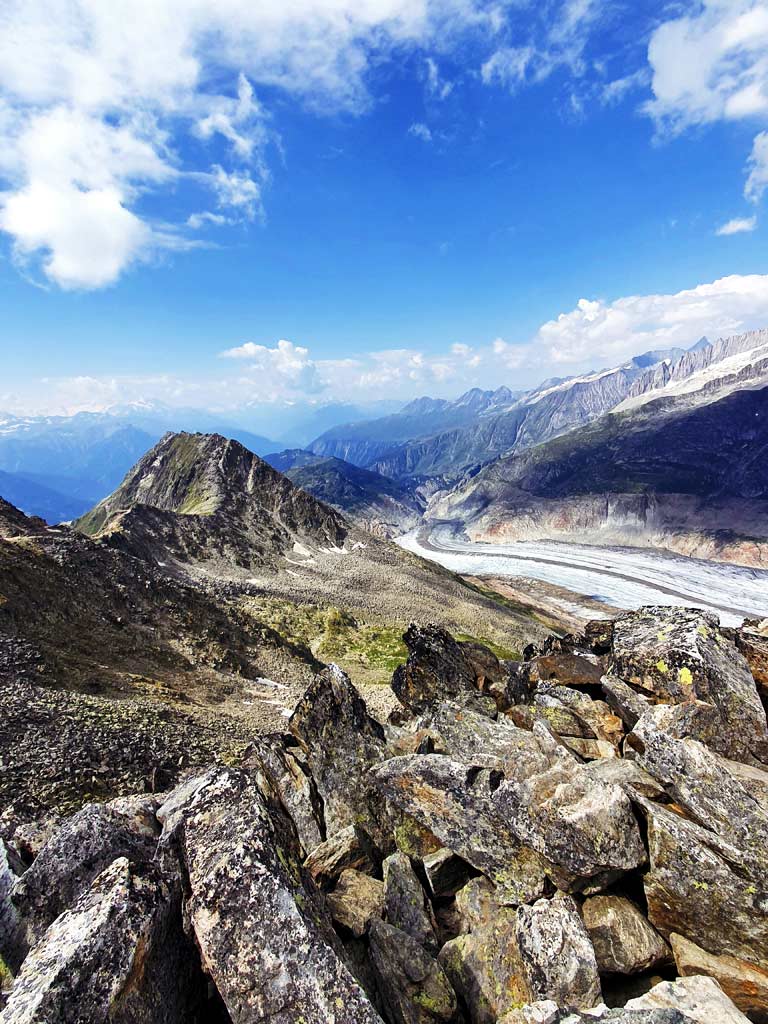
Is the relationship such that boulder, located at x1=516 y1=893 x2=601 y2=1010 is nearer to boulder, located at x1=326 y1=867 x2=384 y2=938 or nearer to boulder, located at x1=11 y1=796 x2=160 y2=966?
boulder, located at x1=326 y1=867 x2=384 y2=938

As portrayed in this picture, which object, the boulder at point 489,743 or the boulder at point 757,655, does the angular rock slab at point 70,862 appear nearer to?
the boulder at point 489,743

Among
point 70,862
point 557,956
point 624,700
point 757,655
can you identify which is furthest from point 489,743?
point 70,862

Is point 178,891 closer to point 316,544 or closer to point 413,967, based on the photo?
point 413,967

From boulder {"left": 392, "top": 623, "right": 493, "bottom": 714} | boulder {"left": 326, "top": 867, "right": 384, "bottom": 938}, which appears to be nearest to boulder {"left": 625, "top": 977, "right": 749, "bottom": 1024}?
boulder {"left": 326, "top": 867, "right": 384, "bottom": 938}

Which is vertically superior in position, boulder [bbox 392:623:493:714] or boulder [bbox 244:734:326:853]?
boulder [bbox 244:734:326:853]

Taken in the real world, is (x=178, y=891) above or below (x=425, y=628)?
above

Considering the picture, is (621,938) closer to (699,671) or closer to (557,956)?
(557,956)

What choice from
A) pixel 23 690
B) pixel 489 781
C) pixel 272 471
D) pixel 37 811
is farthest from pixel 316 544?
pixel 489 781
